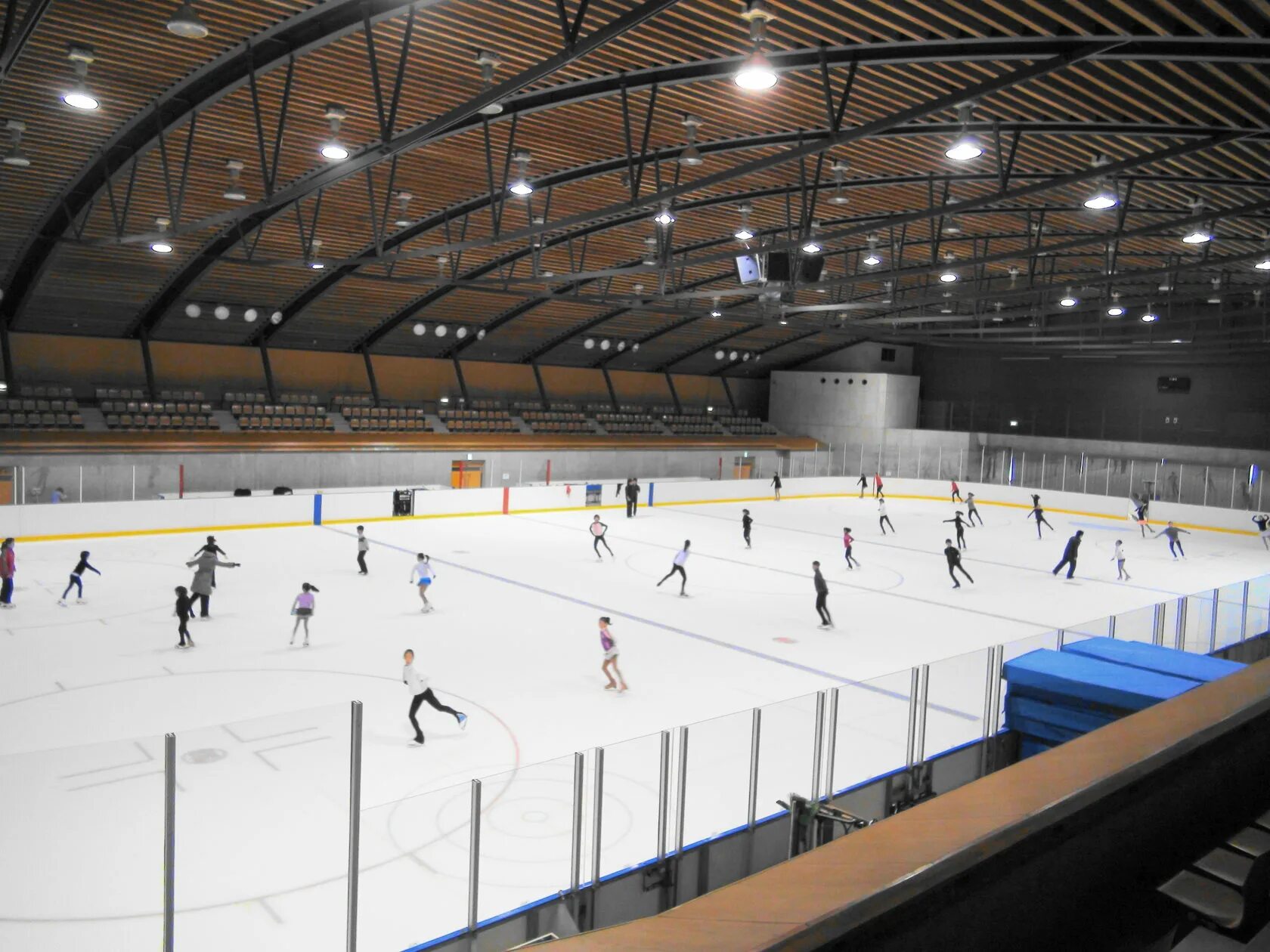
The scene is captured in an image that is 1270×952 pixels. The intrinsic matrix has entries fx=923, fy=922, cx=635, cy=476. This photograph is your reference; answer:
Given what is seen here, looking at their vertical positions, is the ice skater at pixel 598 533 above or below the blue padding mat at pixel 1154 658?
→ below

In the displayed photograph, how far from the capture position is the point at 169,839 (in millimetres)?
4383

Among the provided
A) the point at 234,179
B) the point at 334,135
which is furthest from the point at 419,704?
the point at 234,179

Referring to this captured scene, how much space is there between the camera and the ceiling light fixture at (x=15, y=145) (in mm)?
15891

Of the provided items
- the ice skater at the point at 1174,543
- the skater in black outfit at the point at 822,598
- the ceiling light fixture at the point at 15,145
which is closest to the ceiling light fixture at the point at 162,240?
the ceiling light fixture at the point at 15,145

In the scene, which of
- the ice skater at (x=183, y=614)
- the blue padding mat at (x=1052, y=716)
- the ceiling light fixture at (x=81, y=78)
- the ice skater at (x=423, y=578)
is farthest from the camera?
the ice skater at (x=423, y=578)

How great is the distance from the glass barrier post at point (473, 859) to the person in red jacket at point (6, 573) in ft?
41.5

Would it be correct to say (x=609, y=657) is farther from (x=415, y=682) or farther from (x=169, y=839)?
(x=169, y=839)

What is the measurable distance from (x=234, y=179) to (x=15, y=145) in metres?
3.81

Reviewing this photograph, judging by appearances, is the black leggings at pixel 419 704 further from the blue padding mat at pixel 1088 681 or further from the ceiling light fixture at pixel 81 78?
the ceiling light fixture at pixel 81 78

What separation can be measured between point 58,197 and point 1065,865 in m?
23.3

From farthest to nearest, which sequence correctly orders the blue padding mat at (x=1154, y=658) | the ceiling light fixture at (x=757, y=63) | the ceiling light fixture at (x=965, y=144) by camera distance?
the ceiling light fixture at (x=965, y=144) → the ceiling light fixture at (x=757, y=63) → the blue padding mat at (x=1154, y=658)

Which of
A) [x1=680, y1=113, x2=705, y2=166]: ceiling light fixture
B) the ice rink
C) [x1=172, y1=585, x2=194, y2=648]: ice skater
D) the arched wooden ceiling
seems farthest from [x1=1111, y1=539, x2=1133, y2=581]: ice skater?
[x1=172, y1=585, x2=194, y2=648]: ice skater

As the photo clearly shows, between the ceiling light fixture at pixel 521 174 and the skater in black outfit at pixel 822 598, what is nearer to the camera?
the skater in black outfit at pixel 822 598

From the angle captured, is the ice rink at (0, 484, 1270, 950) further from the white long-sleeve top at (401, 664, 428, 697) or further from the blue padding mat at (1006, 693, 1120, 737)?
the white long-sleeve top at (401, 664, 428, 697)
